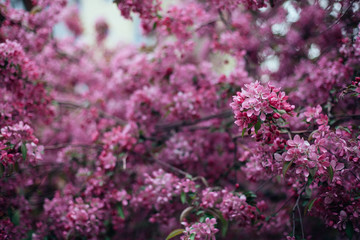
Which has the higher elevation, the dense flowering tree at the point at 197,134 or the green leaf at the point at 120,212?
the dense flowering tree at the point at 197,134

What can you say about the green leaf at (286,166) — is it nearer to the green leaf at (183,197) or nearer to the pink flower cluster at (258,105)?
the pink flower cluster at (258,105)

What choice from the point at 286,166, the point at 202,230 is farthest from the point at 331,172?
the point at 202,230

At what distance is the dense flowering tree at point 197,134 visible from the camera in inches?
47.4

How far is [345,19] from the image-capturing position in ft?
5.08

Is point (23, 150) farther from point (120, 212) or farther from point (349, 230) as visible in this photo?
point (349, 230)

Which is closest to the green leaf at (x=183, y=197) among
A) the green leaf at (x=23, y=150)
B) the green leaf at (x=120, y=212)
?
the green leaf at (x=120, y=212)

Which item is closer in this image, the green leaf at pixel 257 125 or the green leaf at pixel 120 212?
the green leaf at pixel 257 125

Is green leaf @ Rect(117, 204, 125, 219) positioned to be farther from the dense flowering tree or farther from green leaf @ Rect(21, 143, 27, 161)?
green leaf @ Rect(21, 143, 27, 161)

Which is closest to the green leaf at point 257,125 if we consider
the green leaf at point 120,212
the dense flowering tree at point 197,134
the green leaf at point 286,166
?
the dense flowering tree at point 197,134

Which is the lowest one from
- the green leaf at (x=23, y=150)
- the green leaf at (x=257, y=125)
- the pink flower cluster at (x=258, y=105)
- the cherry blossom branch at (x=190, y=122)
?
the green leaf at (x=23, y=150)

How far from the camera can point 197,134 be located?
2.23 meters

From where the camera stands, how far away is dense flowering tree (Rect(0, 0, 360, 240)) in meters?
1.20

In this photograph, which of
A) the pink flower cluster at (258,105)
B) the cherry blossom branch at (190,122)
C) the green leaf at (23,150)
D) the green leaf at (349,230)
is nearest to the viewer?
the pink flower cluster at (258,105)

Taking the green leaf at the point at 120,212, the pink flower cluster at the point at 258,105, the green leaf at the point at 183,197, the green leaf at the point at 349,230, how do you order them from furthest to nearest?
1. the green leaf at the point at 120,212
2. the green leaf at the point at 183,197
3. the green leaf at the point at 349,230
4. the pink flower cluster at the point at 258,105
